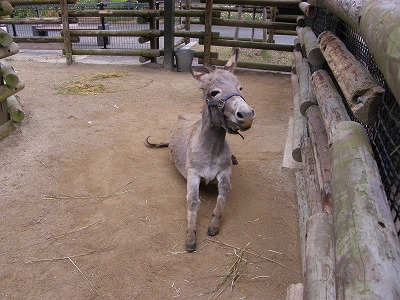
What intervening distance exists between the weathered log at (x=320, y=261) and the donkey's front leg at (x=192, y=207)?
1.21 metres

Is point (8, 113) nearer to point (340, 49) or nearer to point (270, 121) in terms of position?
point (270, 121)

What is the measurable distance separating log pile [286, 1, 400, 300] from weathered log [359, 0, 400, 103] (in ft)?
1.37

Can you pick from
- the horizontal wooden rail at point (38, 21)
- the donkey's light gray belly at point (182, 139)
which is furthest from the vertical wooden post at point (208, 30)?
the donkey's light gray belly at point (182, 139)

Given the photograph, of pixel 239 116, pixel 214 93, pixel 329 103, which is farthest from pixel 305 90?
pixel 239 116

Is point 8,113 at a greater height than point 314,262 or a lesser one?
A: lesser

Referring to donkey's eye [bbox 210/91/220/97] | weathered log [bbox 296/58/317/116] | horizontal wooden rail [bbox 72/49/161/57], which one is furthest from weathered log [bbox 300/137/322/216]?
horizontal wooden rail [bbox 72/49/161/57]

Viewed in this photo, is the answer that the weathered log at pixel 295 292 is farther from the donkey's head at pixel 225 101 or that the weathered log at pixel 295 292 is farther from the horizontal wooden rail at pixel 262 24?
the horizontal wooden rail at pixel 262 24

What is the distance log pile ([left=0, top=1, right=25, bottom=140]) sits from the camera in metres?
4.86

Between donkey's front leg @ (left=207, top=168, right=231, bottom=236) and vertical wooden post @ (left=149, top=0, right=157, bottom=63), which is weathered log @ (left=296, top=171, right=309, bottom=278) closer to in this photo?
donkey's front leg @ (left=207, top=168, right=231, bottom=236)

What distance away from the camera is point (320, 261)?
184 cm

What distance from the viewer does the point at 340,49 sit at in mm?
2971

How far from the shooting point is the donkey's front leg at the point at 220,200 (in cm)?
319

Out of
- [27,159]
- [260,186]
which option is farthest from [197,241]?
[27,159]

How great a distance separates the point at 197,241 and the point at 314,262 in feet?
4.62
